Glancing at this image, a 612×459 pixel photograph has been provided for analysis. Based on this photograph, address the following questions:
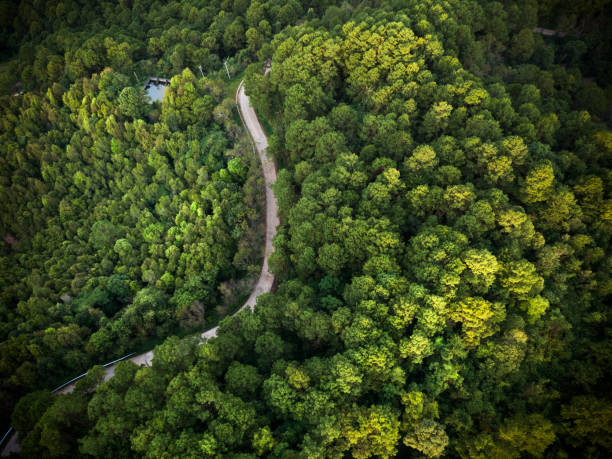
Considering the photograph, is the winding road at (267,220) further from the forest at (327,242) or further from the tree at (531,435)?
the tree at (531,435)

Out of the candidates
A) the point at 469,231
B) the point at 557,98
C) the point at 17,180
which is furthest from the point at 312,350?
the point at 17,180

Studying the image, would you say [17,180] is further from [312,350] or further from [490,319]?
[490,319]

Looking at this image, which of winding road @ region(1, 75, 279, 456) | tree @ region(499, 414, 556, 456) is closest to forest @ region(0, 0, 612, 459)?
tree @ region(499, 414, 556, 456)

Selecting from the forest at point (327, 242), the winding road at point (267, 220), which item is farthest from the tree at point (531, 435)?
the winding road at point (267, 220)

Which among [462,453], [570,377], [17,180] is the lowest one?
[570,377]

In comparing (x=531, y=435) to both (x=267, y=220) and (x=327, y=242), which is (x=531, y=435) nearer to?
(x=327, y=242)

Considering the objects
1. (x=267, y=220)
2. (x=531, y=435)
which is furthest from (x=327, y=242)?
(x=531, y=435)

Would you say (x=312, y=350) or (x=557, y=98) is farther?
(x=557, y=98)
